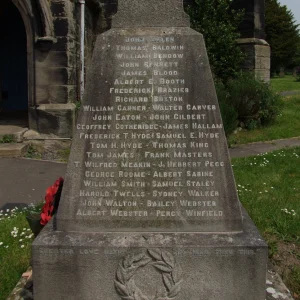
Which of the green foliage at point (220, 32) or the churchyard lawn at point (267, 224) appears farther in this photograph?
the green foliage at point (220, 32)

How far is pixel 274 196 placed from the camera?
5.62 metres

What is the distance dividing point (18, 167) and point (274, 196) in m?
5.13

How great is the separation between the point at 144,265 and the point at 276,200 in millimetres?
3256

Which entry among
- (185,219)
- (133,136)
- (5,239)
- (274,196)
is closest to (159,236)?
(185,219)

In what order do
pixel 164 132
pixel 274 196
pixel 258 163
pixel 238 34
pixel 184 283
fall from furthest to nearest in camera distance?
pixel 238 34
pixel 258 163
pixel 274 196
pixel 164 132
pixel 184 283

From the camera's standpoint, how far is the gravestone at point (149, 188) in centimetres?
267

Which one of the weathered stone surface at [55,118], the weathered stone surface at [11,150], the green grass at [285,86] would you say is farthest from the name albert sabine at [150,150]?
the green grass at [285,86]

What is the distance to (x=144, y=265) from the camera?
→ 2674mm

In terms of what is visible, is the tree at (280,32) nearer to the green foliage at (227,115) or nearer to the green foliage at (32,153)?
the green foliage at (227,115)

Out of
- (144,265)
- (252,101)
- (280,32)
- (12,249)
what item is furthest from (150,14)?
(280,32)

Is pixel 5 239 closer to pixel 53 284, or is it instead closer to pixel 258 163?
pixel 53 284

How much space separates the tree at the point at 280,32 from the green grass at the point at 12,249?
1585 inches

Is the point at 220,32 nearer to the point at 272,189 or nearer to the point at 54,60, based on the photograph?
the point at 54,60

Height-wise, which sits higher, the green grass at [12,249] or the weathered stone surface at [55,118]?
the weathered stone surface at [55,118]
